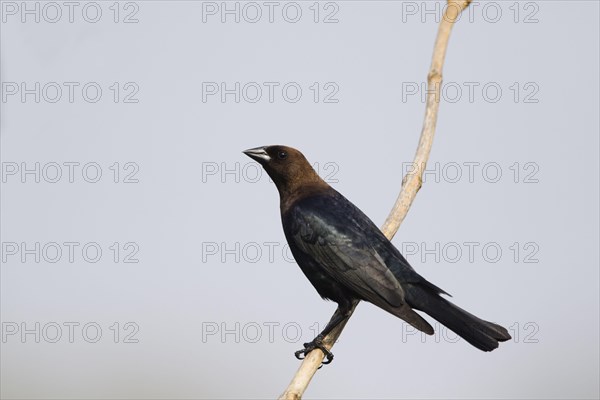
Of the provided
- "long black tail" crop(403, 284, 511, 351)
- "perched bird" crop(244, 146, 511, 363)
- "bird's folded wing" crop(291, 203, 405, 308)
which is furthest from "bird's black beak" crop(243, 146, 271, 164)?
"long black tail" crop(403, 284, 511, 351)

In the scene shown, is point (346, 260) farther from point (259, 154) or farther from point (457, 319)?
point (259, 154)

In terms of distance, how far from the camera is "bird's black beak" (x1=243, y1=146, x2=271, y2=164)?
6621 mm

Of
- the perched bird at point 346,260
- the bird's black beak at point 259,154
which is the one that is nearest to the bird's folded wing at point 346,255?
the perched bird at point 346,260

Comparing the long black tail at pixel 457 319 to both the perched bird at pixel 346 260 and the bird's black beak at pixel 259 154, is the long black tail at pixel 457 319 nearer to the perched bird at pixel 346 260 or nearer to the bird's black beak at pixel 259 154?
the perched bird at pixel 346 260

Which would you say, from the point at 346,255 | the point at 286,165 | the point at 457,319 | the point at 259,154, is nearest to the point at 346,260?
the point at 346,255

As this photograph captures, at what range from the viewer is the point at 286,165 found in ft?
21.8

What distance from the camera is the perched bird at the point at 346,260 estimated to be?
5629mm

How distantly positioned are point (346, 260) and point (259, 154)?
3.78 feet

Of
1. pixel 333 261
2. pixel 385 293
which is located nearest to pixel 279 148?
pixel 333 261

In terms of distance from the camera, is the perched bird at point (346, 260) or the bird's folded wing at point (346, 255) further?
the bird's folded wing at point (346, 255)

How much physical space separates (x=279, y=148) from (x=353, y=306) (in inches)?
52.7

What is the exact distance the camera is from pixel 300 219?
6.26 metres

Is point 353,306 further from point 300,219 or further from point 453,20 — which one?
point 453,20

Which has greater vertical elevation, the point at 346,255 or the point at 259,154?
the point at 259,154
